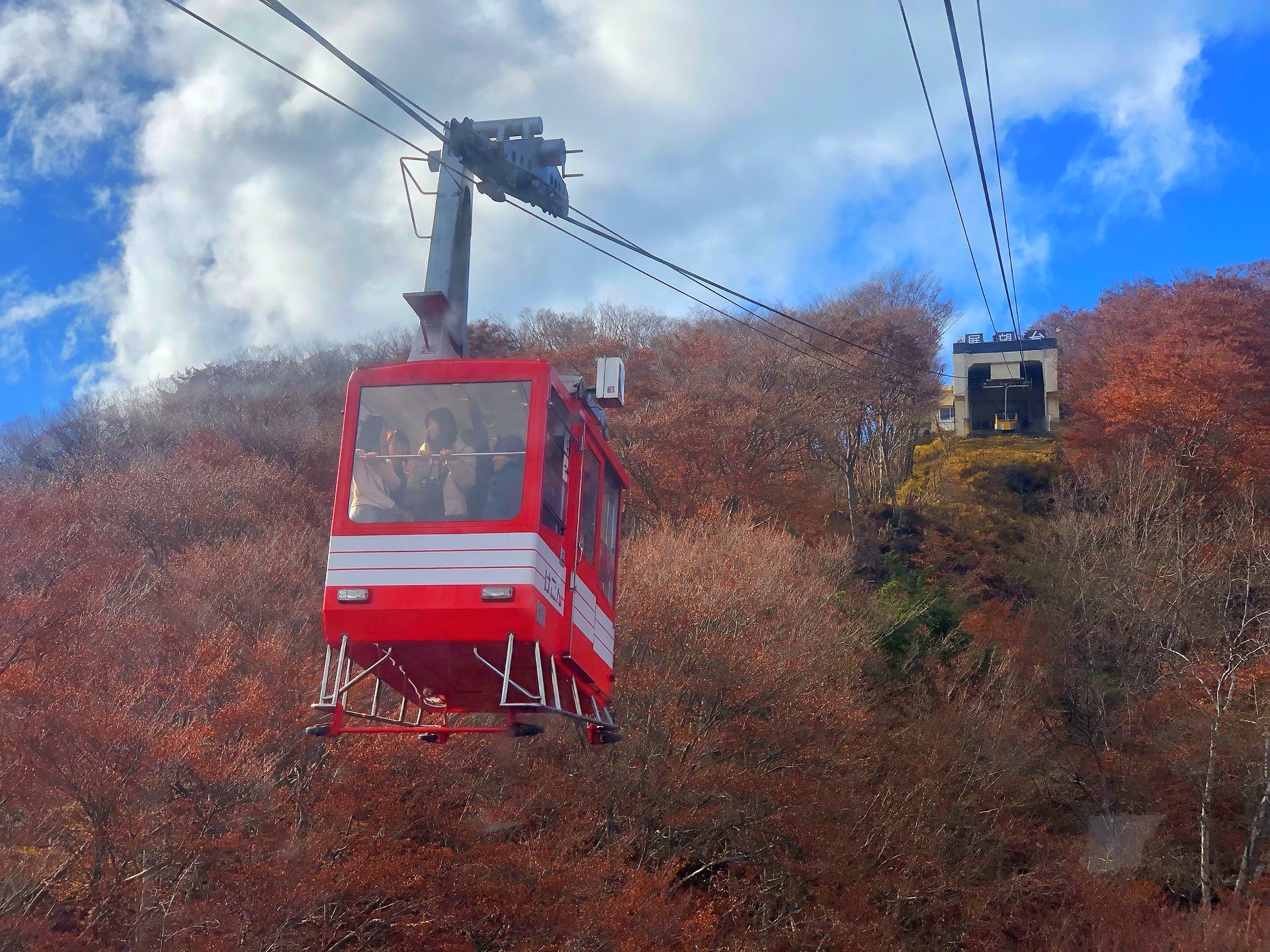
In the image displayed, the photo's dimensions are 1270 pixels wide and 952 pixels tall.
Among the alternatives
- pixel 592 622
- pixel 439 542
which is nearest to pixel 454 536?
pixel 439 542

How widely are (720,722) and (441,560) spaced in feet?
44.9

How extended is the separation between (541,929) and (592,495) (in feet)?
34.4

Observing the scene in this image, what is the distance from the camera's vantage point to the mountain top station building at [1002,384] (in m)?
43.3

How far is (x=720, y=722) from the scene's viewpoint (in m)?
20.9

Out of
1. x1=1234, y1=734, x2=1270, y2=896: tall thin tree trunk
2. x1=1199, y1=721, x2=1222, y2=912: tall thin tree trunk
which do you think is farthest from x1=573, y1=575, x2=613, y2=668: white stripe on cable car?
x1=1234, y1=734, x2=1270, y2=896: tall thin tree trunk

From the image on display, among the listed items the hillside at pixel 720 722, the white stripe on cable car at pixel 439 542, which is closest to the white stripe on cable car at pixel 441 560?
the white stripe on cable car at pixel 439 542

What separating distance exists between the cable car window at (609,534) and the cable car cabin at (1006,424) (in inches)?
1385

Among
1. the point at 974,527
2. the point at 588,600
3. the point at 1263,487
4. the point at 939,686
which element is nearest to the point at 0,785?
the point at 588,600

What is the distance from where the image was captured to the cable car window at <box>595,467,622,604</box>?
33.9ft

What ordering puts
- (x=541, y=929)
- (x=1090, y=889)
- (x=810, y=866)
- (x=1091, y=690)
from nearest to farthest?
(x=541, y=929)
(x=810, y=866)
(x=1090, y=889)
(x=1091, y=690)

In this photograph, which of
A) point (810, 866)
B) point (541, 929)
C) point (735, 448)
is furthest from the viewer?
point (735, 448)

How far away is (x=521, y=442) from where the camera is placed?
8.38m

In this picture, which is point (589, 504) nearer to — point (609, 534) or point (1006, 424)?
point (609, 534)

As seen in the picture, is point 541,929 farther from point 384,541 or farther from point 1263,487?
point 1263,487
